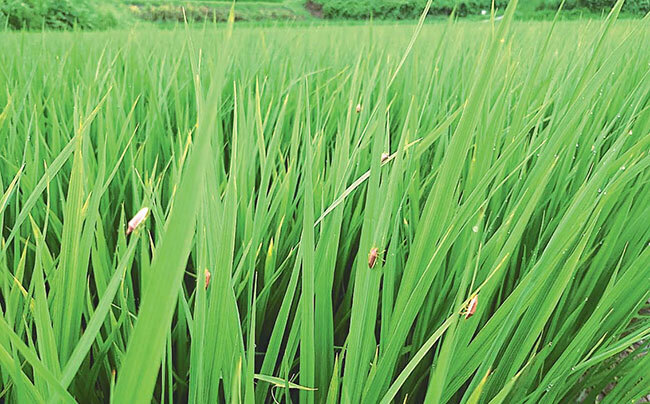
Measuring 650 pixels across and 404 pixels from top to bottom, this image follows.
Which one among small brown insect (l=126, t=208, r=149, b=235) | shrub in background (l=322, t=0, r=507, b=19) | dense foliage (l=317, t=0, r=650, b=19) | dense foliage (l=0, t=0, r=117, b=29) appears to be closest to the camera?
small brown insect (l=126, t=208, r=149, b=235)

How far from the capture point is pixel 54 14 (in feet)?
18.4

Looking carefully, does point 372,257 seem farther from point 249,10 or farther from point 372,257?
point 249,10

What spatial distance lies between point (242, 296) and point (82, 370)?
0.11 metres

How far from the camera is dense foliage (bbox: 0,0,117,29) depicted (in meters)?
4.96

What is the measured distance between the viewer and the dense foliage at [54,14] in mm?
4961

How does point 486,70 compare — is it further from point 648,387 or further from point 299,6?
point 299,6

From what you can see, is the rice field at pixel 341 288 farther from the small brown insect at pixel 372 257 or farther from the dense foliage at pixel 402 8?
the dense foliage at pixel 402 8

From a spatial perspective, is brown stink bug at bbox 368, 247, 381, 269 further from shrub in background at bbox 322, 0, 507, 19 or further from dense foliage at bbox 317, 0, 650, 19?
shrub in background at bbox 322, 0, 507, 19

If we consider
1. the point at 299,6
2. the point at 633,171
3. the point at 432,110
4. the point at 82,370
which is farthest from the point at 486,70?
the point at 299,6

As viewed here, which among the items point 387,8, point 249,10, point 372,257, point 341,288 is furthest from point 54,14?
point 387,8

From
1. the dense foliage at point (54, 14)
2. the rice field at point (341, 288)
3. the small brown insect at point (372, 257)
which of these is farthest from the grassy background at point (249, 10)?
the small brown insect at point (372, 257)

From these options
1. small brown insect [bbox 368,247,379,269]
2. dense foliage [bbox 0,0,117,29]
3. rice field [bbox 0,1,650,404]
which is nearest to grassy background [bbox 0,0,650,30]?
dense foliage [bbox 0,0,117,29]

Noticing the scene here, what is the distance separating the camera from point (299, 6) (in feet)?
46.8

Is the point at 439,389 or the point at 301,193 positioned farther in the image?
the point at 301,193
